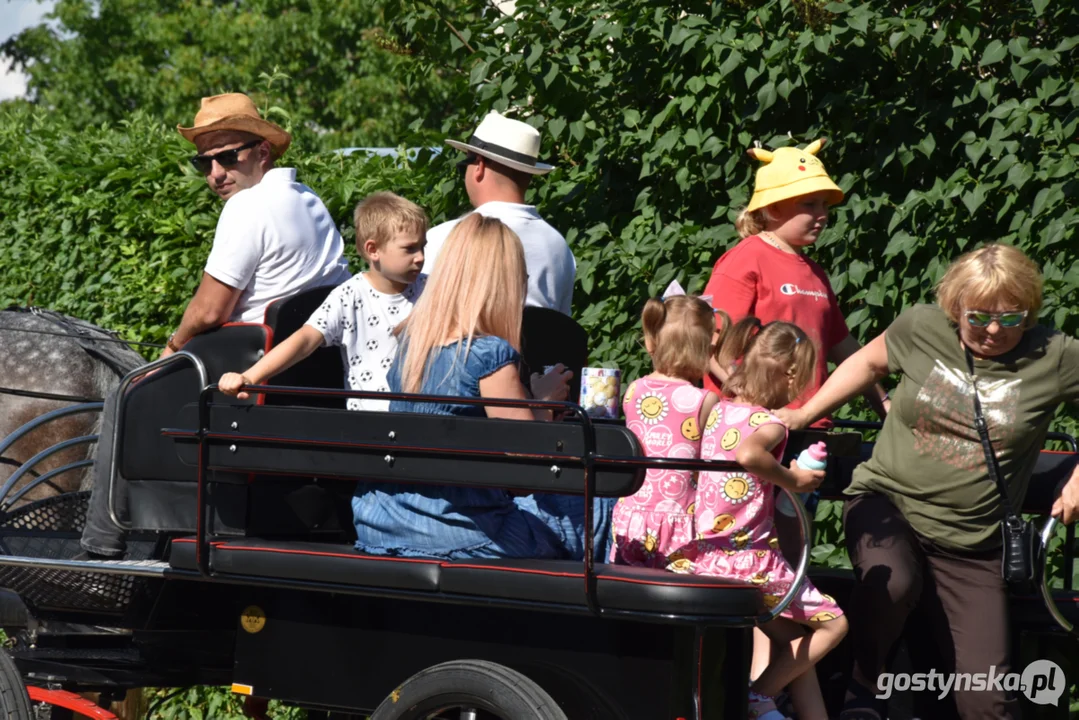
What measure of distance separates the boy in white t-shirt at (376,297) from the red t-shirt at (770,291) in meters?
0.93

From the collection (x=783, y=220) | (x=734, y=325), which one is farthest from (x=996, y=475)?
(x=783, y=220)

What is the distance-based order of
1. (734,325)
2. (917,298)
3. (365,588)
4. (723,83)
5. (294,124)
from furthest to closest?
(294,124), (723,83), (917,298), (734,325), (365,588)

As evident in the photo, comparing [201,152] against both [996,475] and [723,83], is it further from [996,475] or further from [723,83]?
[996,475]

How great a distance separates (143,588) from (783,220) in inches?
88.4

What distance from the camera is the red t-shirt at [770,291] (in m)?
4.35

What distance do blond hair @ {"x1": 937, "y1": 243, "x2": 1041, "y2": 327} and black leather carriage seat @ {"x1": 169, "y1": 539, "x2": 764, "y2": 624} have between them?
3.20ft

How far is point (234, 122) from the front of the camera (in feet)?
16.1

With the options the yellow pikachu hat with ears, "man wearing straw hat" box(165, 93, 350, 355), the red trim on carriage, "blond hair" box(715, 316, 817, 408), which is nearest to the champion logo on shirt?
the yellow pikachu hat with ears

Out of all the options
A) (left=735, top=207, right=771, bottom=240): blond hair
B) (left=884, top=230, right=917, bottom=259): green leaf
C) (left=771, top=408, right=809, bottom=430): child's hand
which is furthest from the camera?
→ (left=884, top=230, right=917, bottom=259): green leaf

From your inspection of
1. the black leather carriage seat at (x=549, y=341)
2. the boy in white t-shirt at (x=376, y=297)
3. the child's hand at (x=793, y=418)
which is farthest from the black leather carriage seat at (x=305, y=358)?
the child's hand at (x=793, y=418)

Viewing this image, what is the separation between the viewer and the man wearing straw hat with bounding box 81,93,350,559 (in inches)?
167

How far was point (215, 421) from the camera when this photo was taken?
379cm

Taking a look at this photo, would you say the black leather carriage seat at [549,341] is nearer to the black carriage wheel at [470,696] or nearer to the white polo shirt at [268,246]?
the white polo shirt at [268,246]

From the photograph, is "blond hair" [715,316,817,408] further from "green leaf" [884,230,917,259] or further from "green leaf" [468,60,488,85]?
"green leaf" [468,60,488,85]
